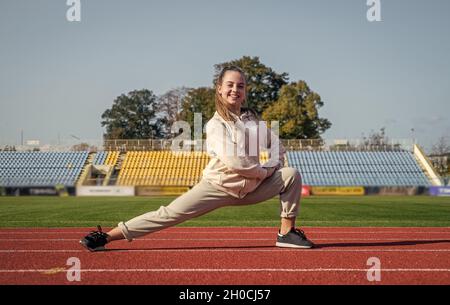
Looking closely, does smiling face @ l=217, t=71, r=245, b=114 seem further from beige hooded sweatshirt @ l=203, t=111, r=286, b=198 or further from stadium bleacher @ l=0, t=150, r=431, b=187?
stadium bleacher @ l=0, t=150, r=431, b=187

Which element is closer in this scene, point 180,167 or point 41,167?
point 180,167

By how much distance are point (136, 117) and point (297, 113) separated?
22551 mm

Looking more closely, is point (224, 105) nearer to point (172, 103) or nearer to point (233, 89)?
point (233, 89)

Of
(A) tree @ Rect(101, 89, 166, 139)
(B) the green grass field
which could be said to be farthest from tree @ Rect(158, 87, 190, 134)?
(B) the green grass field

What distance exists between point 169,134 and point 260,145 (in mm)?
60204

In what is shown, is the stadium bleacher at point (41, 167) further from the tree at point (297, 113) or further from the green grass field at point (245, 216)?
the green grass field at point (245, 216)

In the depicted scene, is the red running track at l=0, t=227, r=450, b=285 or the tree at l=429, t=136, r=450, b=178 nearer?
the red running track at l=0, t=227, r=450, b=285

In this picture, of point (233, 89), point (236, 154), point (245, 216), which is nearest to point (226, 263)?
point (236, 154)

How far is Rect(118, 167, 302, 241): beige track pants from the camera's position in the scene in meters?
5.60

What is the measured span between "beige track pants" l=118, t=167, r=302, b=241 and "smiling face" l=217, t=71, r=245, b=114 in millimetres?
955

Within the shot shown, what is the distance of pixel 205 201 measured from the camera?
18.4 feet

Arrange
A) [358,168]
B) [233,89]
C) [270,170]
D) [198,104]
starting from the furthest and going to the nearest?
[198,104]
[358,168]
[270,170]
[233,89]
